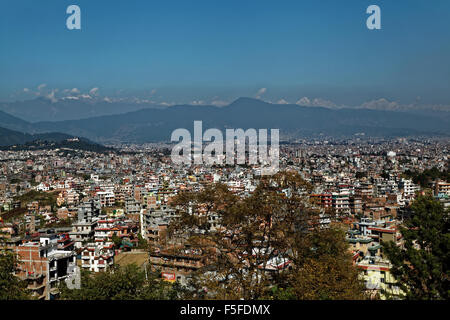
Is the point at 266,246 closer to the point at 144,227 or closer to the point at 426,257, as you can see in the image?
the point at 426,257

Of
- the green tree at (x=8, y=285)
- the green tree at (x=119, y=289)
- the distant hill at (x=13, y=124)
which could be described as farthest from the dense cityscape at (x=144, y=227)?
the distant hill at (x=13, y=124)

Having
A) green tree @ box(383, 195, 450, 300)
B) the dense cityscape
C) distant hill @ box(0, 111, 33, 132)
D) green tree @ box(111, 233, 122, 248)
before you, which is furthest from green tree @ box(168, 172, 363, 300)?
distant hill @ box(0, 111, 33, 132)

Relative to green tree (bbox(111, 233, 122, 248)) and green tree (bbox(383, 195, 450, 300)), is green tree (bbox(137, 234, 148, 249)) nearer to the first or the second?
green tree (bbox(111, 233, 122, 248))

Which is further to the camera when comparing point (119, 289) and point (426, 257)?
point (119, 289)

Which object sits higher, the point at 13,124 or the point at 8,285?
the point at 13,124

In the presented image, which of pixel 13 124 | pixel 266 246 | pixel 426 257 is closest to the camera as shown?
pixel 426 257

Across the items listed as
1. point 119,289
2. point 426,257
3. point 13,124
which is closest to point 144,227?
point 119,289

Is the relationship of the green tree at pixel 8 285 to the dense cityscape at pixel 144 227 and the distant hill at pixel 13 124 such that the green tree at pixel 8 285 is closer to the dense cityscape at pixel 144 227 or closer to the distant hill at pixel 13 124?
the dense cityscape at pixel 144 227
